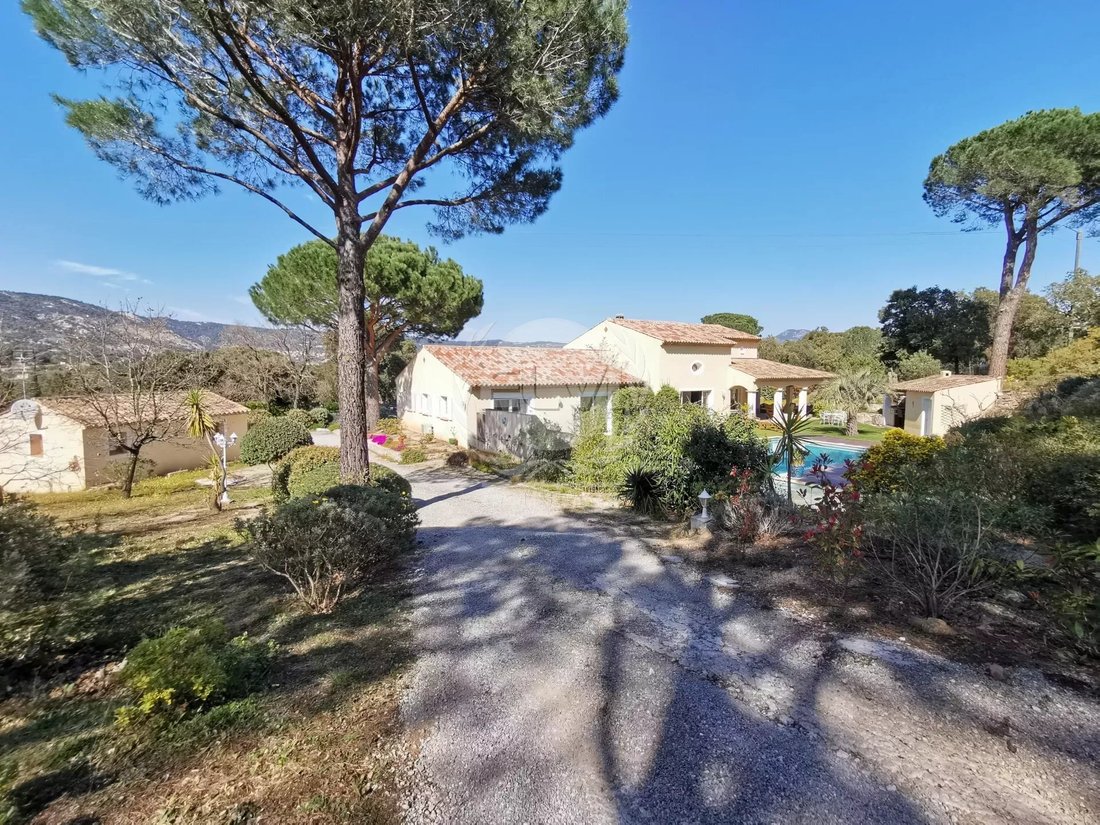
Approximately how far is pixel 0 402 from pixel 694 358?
2770 cm

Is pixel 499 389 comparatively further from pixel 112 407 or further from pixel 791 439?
pixel 791 439

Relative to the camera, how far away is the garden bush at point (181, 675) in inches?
124

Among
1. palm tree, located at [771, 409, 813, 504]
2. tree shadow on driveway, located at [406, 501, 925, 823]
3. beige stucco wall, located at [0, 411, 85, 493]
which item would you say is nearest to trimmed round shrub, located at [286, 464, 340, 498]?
tree shadow on driveway, located at [406, 501, 925, 823]

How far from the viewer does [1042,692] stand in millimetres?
3385

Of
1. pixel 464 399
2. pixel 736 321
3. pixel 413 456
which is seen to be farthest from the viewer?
pixel 736 321

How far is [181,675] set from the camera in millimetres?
3244

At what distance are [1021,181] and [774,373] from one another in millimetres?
13534

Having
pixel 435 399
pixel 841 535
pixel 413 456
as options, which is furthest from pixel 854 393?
pixel 841 535

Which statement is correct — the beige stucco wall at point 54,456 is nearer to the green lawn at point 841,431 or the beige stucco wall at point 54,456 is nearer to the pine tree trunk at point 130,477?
the pine tree trunk at point 130,477

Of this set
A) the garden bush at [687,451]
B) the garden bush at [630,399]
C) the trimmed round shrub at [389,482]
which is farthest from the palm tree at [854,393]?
the trimmed round shrub at [389,482]

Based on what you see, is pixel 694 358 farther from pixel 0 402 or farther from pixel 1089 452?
pixel 0 402

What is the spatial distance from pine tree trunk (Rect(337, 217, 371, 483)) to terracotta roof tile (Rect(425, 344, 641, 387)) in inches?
410

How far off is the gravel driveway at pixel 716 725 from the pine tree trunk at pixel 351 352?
4.96 meters

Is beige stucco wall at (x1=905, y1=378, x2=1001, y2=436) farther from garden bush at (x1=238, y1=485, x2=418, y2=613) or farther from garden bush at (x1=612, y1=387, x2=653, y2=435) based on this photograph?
garden bush at (x1=238, y1=485, x2=418, y2=613)
